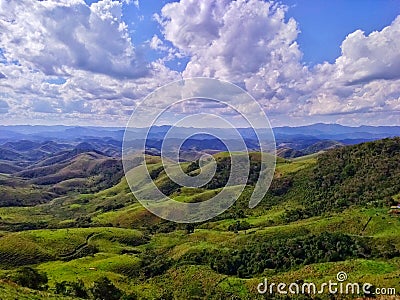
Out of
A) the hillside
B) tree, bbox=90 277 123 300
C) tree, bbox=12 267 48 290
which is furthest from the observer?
the hillside

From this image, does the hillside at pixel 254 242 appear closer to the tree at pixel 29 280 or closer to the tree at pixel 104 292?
the tree at pixel 29 280

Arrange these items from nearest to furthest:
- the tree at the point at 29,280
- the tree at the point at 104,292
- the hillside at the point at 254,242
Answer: the tree at the point at 29,280 → the tree at the point at 104,292 → the hillside at the point at 254,242

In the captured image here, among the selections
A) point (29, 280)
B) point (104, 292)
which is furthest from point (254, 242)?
point (29, 280)

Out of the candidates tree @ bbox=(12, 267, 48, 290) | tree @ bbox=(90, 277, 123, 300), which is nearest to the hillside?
tree @ bbox=(12, 267, 48, 290)

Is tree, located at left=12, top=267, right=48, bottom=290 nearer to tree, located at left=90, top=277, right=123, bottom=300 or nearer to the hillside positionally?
the hillside

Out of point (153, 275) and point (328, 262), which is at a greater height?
point (328, 262)

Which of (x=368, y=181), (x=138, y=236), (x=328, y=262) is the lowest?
(x=138, y=236)

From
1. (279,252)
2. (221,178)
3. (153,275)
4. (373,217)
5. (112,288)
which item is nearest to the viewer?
(112,288)

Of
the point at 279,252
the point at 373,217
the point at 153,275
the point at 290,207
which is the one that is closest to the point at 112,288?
the point at 153,275

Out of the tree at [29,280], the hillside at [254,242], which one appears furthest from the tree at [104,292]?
the tree at [29,280]

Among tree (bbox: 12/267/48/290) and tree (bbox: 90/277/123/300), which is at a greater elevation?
tree (bbox: 12/267/48/290)

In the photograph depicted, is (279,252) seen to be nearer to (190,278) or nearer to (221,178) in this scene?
(190,278)
